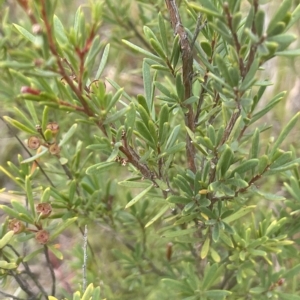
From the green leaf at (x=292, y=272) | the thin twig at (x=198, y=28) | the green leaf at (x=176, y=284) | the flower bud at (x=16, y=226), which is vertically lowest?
the green leaf at (x=292, y=272)

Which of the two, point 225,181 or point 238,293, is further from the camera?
point 238,293

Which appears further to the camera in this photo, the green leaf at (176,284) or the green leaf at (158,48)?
the green leaf at (176,284)

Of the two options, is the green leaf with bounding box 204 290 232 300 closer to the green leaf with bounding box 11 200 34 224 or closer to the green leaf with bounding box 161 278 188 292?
the green leaf with bounding box 161 278 188 292

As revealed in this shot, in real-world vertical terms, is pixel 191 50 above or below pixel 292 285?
above

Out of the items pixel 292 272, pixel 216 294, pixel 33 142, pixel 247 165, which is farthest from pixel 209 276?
pixel 33 142

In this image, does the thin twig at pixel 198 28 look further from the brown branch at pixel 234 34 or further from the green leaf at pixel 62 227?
the green leaf at pixel 62 227

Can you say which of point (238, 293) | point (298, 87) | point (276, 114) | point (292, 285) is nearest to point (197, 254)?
point (238, 293)

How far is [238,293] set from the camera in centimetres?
90

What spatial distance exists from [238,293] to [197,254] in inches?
4.5

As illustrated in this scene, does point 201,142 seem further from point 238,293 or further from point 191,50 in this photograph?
point 238,293

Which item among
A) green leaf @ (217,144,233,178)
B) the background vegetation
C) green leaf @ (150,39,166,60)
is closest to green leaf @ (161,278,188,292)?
the background vegetation

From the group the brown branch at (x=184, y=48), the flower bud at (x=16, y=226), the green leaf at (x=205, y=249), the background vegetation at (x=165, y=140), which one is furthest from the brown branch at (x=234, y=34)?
the flower bud at (x=16, y=226)

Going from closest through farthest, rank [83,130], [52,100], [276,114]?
[52,100] → [83,130] → [276,114]

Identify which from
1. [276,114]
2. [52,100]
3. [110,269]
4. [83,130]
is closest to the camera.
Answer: [52,100]
